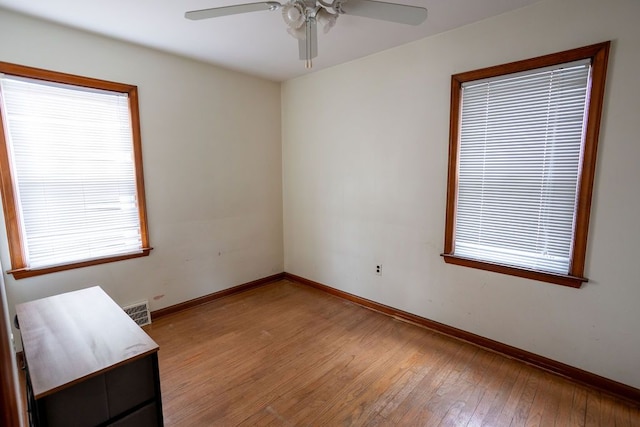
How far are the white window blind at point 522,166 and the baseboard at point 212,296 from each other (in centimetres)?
247

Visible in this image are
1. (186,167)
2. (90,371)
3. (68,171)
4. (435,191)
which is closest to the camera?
(90,371)

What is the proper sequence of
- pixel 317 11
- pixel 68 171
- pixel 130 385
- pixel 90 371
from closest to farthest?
1. pixel 90 371
2. pixel 130 385
3. pixel 317 11
4. pixel 68 171

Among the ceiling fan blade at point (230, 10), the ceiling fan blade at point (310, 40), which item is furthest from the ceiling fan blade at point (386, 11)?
the ceiling fan blade at point (230, 10)

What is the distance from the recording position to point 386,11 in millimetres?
1675

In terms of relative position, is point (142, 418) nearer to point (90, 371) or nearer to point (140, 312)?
point (90, 371)

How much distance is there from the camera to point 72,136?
2475mm

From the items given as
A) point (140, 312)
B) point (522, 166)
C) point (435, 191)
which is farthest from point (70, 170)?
point (522, 166)

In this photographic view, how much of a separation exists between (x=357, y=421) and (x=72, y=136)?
3.04 metres

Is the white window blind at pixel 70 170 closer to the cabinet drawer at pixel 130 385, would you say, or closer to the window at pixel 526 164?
the cabinet drawer at pixel 130 385

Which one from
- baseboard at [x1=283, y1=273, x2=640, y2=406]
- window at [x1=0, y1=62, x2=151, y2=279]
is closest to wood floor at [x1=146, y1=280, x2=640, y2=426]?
baseboard at [x1=283, y1=273, x2=640, y2=406]

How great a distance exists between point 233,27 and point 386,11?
1.29m

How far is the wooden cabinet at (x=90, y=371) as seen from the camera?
1.19 m

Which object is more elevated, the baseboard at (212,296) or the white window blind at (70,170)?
the white window blind at (70,170)

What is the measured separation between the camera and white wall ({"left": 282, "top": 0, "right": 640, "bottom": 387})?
191 centimetres
